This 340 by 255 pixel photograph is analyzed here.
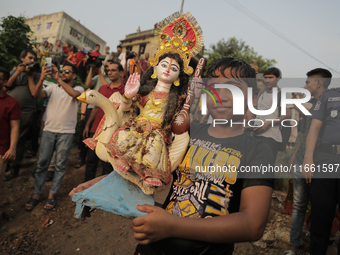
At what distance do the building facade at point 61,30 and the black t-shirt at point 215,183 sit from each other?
2822cm

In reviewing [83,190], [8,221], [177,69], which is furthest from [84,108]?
[83,190]

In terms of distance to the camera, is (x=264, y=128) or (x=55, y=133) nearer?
(x=264, y=128)

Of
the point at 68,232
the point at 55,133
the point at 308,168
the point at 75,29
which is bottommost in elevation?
the point at 68,232

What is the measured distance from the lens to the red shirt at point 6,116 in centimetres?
301

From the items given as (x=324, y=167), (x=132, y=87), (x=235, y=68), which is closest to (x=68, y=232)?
(x=132, y=87)

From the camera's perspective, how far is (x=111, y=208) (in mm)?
1219

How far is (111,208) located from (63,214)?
123 inches

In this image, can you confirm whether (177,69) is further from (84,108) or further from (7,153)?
(84,108)

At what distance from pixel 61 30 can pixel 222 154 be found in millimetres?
28869

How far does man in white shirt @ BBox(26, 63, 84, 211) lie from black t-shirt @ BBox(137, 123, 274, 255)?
10.1ft

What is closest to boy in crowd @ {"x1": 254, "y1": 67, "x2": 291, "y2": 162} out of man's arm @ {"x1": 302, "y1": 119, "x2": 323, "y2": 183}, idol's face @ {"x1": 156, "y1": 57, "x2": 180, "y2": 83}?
man's arm @ {"x1": 302, "y1": 119, "x2": 323, "y2": 183}

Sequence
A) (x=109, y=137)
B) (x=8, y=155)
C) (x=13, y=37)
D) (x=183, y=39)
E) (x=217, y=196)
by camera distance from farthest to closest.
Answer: (x=13, y=37) < (x=8, y=155) < (x=183, y=39) < (x=109, y=137) < (x=217, y=196)

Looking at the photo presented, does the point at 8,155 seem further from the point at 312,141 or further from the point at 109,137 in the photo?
the point at 312,141

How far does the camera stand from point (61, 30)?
24.5 meters
